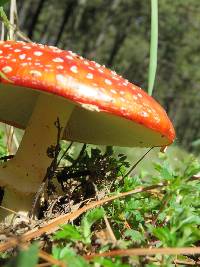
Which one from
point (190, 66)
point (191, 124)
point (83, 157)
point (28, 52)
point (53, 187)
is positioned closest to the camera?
point (28, 52)

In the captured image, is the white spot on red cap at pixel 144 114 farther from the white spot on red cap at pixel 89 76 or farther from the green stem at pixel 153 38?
the white spot on red cap at pixel 89 76

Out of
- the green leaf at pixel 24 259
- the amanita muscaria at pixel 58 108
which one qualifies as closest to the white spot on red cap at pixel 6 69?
the amanita muscaria at pixel 58 108

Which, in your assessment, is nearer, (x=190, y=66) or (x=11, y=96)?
(x=11, y=96)

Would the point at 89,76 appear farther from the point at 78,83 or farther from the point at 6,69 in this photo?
the point at 6,69

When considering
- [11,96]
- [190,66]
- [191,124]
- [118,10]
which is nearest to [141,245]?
[11,96]

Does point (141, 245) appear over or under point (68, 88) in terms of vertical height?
under

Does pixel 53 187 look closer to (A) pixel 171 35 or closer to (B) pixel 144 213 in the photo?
(B) pixel 144 213

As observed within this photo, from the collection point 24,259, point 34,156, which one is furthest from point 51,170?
point 24,259
